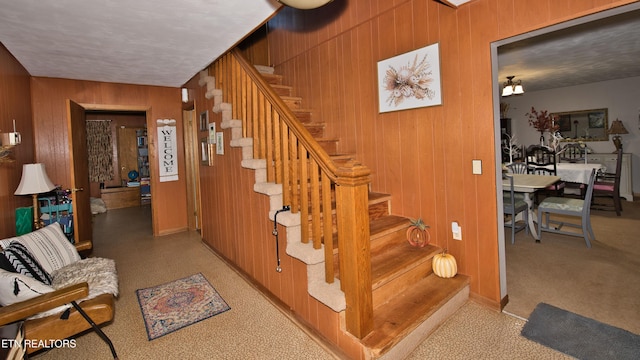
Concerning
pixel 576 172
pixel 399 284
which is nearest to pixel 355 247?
pixel 399 284

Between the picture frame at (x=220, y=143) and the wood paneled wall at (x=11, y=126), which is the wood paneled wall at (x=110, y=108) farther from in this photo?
the picture frame at (x=220, y=143)

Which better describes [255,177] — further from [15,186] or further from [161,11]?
[15,186]

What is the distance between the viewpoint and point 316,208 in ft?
7.06

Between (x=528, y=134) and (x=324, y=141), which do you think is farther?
(x=528, y=134)

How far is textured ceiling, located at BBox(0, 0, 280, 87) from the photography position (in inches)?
92.5

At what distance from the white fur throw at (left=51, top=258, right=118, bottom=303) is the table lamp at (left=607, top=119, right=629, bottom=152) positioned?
8.88 meters

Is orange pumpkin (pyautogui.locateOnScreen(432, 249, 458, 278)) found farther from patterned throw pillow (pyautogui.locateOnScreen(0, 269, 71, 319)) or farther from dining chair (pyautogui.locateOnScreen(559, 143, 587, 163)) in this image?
dining chair (pyautogui.locateOnScreen(559, 143, 587, 163))

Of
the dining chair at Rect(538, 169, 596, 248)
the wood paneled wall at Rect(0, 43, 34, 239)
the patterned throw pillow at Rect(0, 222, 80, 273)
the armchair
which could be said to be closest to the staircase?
the armchair

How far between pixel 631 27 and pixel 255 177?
14.4ft

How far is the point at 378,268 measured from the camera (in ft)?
7.93

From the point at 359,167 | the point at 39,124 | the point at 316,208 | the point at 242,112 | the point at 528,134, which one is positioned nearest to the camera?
the point at 359,167

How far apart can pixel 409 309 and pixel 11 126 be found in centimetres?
423

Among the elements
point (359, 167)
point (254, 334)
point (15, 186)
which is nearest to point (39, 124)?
point (15, 186)

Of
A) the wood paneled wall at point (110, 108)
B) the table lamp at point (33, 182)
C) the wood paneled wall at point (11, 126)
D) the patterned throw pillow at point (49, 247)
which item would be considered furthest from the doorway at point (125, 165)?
the patterned throw pillow at point (49, 247)
